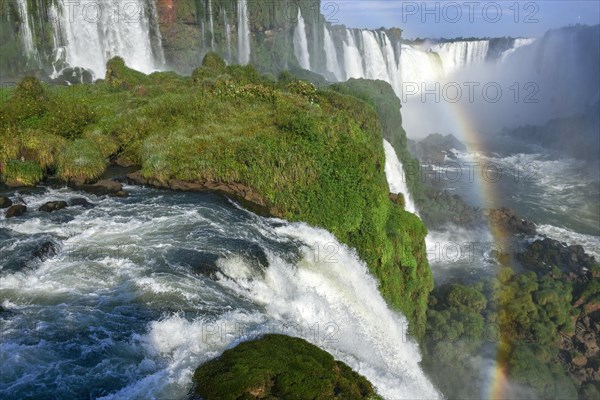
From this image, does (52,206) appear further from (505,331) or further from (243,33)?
(243,33)

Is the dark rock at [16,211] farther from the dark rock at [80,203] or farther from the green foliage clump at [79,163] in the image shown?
the green foliage clump at [79,163]

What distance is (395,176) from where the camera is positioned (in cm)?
2492

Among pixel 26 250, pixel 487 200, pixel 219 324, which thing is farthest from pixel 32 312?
pixel 487 200

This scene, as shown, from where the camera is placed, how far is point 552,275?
2392cm

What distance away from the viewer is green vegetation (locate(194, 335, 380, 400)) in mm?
7027

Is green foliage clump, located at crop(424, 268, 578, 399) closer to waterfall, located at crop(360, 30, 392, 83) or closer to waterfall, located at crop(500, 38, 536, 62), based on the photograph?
waterfall, located at crop(360, 30, 392, 83)

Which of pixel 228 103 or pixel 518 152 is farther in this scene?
pixel 518 152

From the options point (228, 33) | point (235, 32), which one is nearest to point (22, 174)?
point (228, 33)

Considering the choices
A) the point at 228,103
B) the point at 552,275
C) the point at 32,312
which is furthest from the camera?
the point at 552,275

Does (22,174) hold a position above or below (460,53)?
below

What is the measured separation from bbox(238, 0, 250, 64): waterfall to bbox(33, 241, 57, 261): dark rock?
37596 mm

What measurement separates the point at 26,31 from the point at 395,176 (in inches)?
1029

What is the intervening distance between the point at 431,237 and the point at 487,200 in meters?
10.8

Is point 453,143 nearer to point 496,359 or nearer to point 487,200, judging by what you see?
point 487,200
